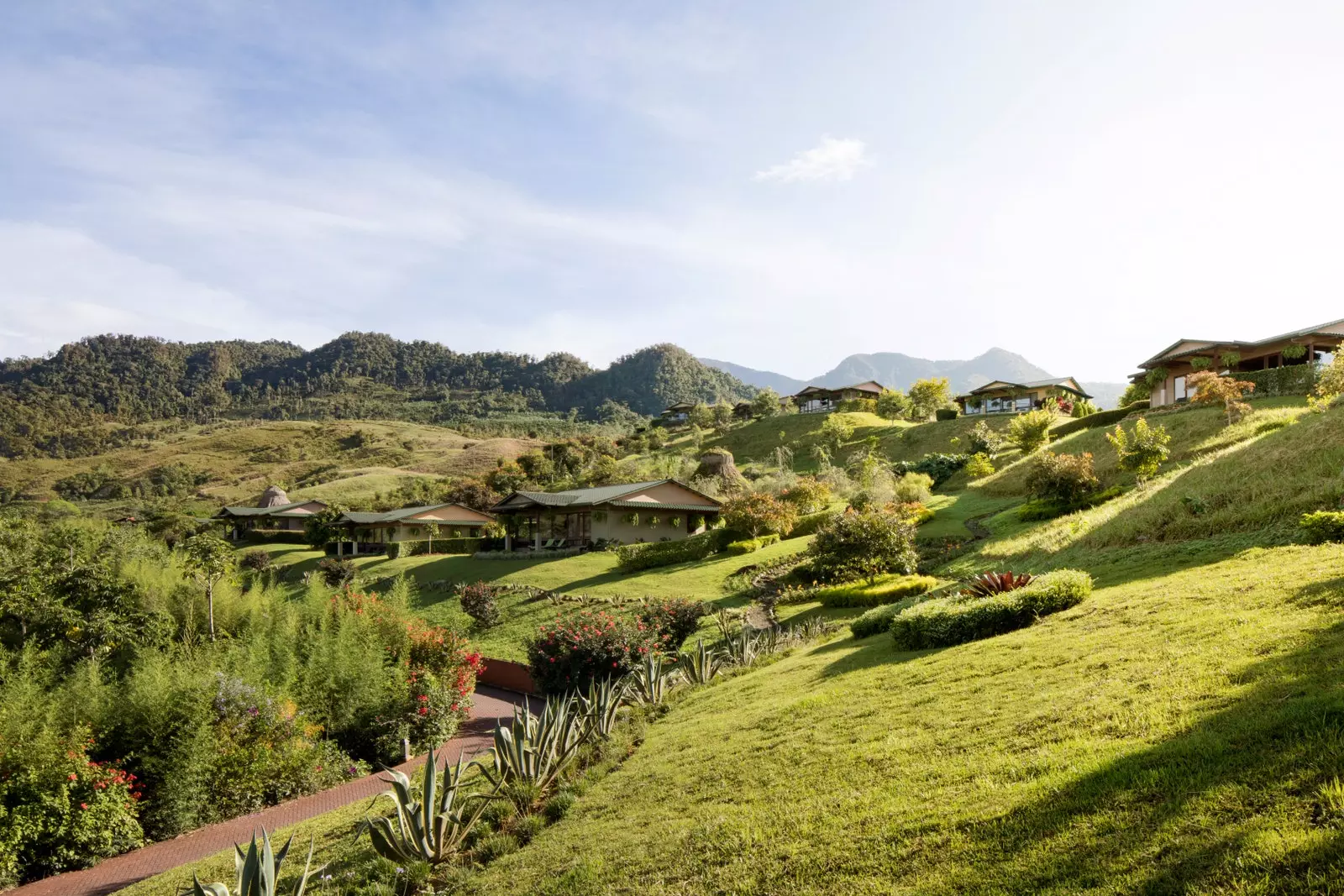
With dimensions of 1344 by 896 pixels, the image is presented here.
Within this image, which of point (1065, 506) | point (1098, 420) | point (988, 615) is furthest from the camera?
point (1098, 420)

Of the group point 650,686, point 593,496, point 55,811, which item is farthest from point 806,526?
point 55,811

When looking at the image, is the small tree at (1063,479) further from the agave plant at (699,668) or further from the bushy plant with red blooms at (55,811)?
the bushy plant with red blooms at (55,811)

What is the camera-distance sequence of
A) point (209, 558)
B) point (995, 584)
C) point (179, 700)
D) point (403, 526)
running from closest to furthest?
1. point (179, 700)
2. point (995, 584)
3. point (209, 558)
4. point (403, 526)

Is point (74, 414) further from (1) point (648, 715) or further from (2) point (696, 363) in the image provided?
(1) point (648, 715)

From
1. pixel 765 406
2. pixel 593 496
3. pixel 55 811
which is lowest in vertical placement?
pixel 55 811

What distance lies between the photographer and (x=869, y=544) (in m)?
21.6

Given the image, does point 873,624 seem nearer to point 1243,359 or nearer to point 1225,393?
point 1225,393

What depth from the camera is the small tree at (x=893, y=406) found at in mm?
70000

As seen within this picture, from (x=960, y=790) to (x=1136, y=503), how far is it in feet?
57.9

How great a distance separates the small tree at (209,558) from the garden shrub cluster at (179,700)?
74 cm

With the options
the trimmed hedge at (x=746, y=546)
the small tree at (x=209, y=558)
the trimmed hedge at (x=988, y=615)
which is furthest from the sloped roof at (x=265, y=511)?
the trimmed hedge at (x=988, y=615)

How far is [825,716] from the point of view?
8.54 m

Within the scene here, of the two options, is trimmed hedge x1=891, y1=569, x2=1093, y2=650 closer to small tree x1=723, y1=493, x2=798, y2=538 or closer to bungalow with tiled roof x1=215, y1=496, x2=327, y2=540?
small tree x1=723, y1=493, x2=798, y2=538

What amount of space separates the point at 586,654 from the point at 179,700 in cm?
707
